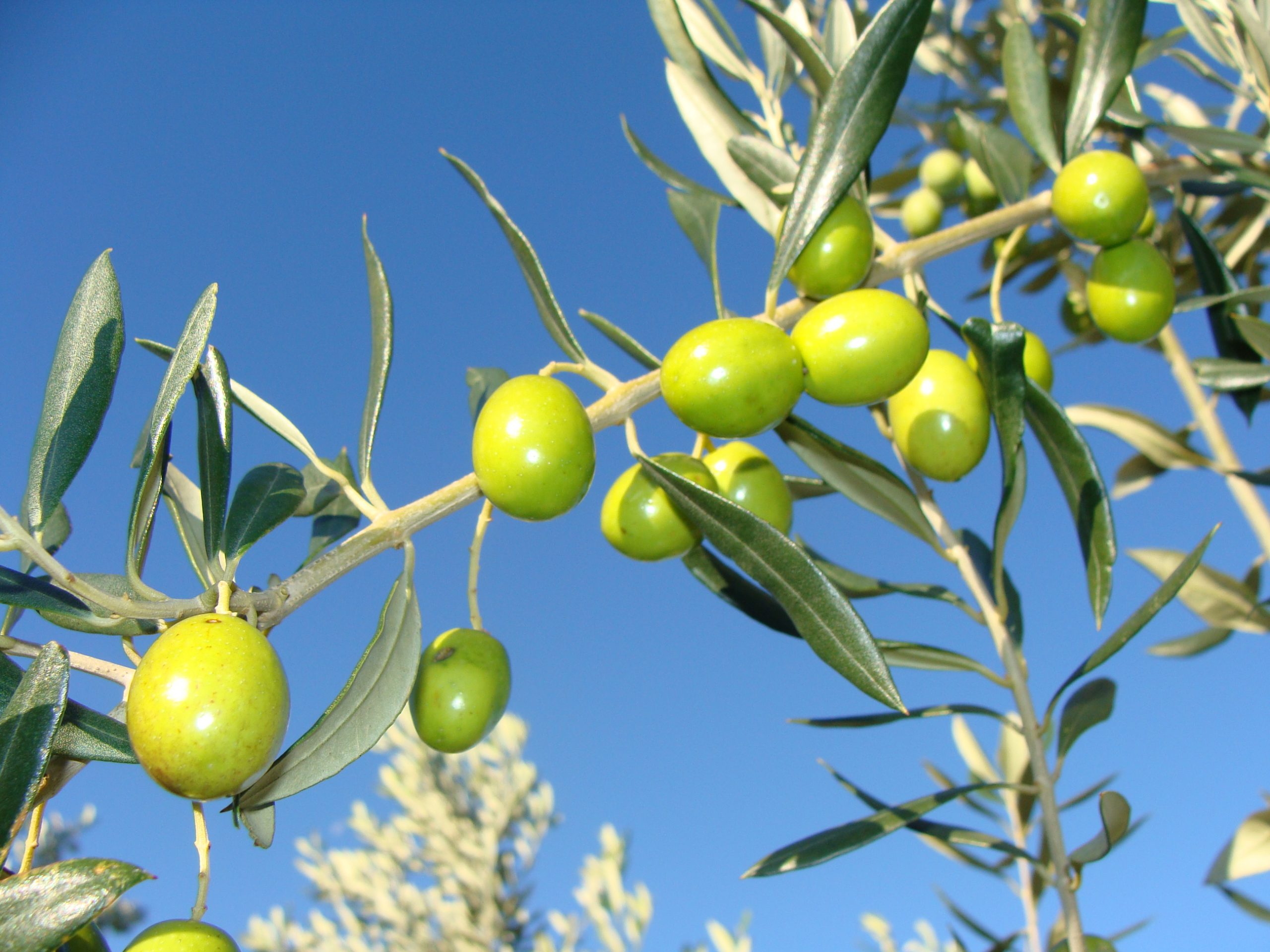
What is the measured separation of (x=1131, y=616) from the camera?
1525 millimetres

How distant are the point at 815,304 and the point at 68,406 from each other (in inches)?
45.9

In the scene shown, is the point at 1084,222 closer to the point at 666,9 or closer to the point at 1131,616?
the point at 1131,616

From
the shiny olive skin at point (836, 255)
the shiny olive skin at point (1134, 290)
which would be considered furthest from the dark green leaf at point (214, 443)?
the shiny olive skin at point (1134, 290)

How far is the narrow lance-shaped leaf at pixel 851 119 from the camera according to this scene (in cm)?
132

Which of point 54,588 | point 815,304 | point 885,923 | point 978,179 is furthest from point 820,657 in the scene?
point 885,923

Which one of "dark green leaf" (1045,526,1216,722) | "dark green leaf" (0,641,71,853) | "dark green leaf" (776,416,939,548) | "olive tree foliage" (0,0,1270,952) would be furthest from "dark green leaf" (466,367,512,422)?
"dark green leaf" (1045,526,1216,722)

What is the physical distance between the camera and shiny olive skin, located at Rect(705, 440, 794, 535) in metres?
1.60

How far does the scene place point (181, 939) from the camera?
1039 mm

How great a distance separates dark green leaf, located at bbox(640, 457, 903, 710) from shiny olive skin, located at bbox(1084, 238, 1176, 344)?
1.06m

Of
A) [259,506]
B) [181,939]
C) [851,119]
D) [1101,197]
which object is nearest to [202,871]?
[181,939]

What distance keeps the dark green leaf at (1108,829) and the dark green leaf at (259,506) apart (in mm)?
1466

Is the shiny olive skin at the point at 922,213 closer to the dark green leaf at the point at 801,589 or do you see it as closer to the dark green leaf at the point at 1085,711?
the dark green leaf at the point at 1085,711

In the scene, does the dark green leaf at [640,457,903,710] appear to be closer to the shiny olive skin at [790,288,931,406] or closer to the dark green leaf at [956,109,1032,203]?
the shiny olive skin at [790,288,931,406]

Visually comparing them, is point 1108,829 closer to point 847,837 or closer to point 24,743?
point 847,837
